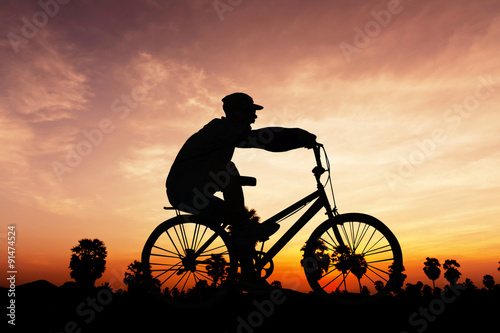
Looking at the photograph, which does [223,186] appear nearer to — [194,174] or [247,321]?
[194,174]

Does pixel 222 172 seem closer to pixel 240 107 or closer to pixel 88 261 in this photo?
pixel 240 107

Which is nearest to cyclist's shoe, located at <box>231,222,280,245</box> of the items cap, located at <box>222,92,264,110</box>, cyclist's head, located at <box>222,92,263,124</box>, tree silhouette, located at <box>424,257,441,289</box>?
cyclist's head, located at <box>222,92,263,124</box>

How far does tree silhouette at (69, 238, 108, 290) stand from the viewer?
50.6m

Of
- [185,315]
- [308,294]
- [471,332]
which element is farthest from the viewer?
[308,294]

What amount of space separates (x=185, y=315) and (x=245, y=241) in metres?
1.37

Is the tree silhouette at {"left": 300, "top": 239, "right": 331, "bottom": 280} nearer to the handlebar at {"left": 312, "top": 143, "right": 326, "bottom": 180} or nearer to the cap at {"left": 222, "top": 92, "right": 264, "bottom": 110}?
the handlebar at {"left": 312, "top": 143, "right": 326, "bottom": 180}

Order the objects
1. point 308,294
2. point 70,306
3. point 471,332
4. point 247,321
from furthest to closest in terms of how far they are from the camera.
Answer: point 308,294 → point 70,306 → point 247,321 → point 471,332

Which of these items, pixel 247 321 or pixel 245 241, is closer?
pixel 247 321

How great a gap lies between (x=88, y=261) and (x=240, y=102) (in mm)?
56409

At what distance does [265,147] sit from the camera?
5.70m

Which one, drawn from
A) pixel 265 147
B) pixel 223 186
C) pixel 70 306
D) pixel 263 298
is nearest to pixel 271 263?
pixel 263 298

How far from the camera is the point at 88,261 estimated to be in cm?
5462

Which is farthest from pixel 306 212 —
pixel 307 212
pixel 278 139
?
pixel 278 139

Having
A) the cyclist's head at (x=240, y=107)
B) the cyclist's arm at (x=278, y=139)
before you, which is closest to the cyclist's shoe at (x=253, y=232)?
the cyclist's arm at (x=278, y=139)
